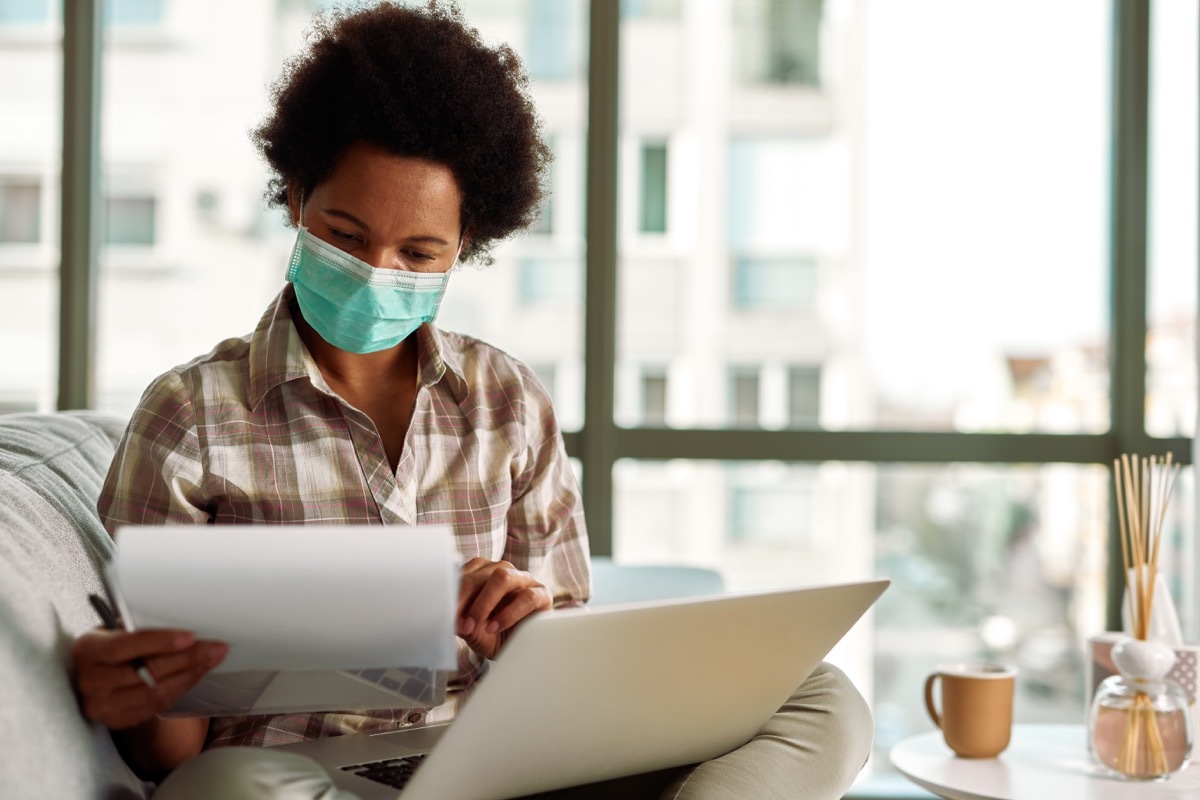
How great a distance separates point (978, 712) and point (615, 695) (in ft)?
2.96

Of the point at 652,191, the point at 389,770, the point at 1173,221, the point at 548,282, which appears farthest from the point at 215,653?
the point at 1173,221

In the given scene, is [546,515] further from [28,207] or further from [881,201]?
[28,207]

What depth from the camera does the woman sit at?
1244 mm

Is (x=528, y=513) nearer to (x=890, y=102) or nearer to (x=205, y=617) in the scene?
(x=205, y=617)

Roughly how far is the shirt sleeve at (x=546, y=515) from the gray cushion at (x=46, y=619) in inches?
19.2

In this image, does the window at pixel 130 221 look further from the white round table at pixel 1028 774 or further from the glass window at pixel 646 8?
the white round table at pixel 1028 774

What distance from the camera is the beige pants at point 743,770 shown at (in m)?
0.94

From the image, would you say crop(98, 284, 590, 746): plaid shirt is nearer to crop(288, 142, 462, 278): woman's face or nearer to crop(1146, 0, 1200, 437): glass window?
crop(288, 142, 462, 278): woman's face

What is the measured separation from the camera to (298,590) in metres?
0.87

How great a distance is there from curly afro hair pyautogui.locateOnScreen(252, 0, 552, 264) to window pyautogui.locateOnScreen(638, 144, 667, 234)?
3.14 feet

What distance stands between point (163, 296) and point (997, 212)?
1.79 meters

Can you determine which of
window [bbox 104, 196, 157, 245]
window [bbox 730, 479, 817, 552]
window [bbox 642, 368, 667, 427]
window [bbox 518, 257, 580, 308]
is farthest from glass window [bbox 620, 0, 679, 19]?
window [bbox 104, 196, 157, 245]

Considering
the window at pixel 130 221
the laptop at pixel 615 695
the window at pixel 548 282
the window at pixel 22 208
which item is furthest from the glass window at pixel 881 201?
the laptop at pixel 615 695

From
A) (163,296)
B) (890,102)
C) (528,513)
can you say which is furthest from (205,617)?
(890,102)
